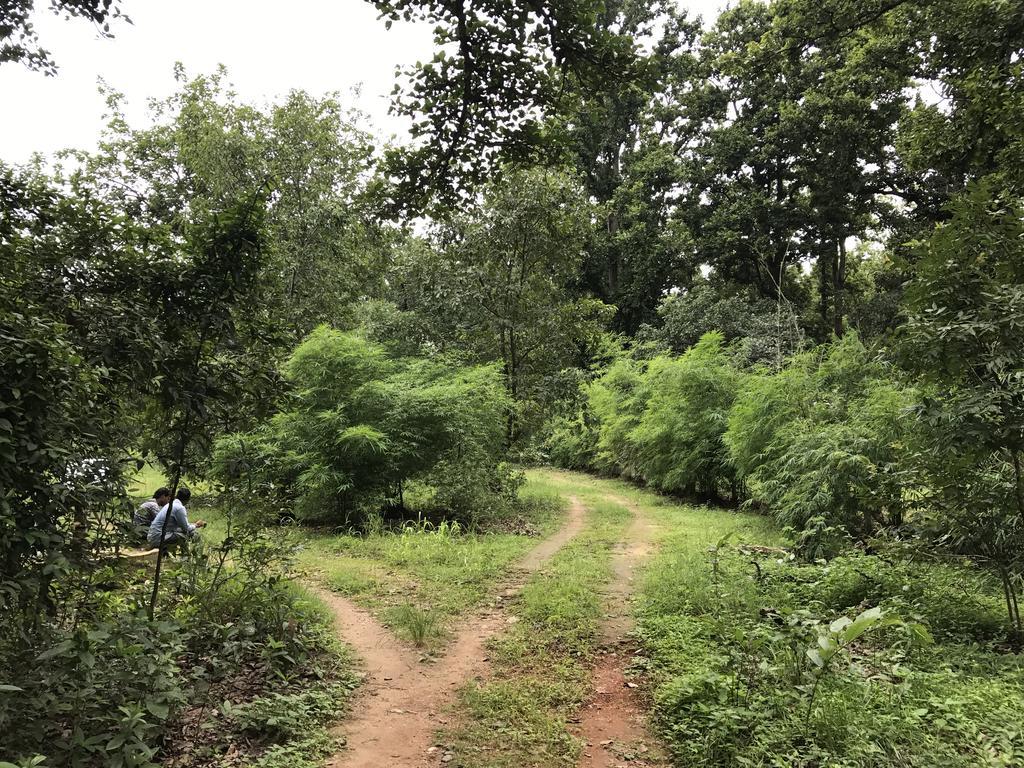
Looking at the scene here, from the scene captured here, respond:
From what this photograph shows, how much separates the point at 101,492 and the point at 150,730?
1316mm

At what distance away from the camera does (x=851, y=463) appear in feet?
24.5

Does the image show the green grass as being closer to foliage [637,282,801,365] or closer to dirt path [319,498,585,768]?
dirt path [319,498,585,768]

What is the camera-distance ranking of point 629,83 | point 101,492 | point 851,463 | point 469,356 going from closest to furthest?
point 101,492
point 629,83
point 851,463
point 469,356

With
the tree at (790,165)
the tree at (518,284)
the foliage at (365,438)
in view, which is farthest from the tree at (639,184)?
the foliage at (365,438)

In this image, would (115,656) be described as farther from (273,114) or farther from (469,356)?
(273,114)

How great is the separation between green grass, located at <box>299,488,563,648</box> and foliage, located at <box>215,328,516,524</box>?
80cm

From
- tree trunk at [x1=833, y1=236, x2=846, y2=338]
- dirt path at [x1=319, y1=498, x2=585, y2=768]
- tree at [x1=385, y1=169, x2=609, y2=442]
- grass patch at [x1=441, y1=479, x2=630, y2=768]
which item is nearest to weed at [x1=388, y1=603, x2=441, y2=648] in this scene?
dirt path at [x1=319, y1=498, x2=585, y2=768]

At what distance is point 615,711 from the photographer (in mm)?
4250

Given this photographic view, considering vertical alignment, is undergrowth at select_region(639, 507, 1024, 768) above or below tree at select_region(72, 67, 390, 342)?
below

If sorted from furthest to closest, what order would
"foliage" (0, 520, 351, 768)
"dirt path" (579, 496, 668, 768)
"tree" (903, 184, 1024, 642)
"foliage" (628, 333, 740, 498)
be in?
"foliage" (628, 333, 740, 498)
"tree" (903, 184, 1024, 642)
"dirt path" (579, 496, 668, 768)
"foliage" (0, 520, 351, 768)

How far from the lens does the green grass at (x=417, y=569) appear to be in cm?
608

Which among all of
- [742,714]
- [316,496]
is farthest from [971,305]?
[316,496]

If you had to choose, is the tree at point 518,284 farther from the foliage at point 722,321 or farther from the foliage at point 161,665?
the foliage at point 161,665

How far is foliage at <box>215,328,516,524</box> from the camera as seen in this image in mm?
10406
